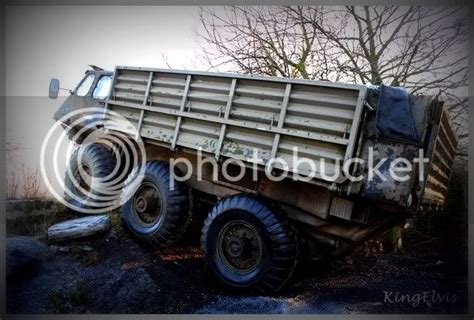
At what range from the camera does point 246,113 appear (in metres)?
4.38

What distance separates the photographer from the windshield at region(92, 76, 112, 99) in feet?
20.6

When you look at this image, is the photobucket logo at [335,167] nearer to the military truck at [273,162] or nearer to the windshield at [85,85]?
the military truck at [273,162]

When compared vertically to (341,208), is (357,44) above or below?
above

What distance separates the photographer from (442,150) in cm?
418

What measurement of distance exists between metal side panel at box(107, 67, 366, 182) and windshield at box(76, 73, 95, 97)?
138 centimetres

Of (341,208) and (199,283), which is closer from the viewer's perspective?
(341,208)

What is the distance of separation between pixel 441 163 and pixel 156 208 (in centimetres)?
327

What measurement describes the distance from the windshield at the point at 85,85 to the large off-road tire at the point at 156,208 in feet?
6.53

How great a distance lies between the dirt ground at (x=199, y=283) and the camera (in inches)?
178

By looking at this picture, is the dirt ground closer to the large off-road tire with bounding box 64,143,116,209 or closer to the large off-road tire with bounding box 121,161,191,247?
the large off-road tire with bounding box 121,161,191,247

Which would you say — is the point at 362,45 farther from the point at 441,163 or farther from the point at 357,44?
the point at 441,163

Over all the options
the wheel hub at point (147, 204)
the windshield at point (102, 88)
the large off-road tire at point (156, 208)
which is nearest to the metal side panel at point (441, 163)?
the large off-road tire at point (156, 208)

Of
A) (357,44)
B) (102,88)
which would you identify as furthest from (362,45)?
(102,88)

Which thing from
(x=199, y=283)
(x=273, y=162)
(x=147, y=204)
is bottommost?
(x=199, y=283)
